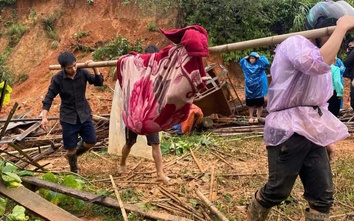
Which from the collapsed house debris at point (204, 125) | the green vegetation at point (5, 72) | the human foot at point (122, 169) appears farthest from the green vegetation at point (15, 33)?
the human foot at point (122, 169)

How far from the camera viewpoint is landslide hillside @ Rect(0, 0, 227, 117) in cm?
1368

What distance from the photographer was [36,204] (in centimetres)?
342

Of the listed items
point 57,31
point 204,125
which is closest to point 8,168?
point 204,125

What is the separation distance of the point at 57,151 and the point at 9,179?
10.9ft

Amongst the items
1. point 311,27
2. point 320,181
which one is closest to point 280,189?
point 320,181

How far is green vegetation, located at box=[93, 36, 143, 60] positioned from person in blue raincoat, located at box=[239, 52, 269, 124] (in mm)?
5584

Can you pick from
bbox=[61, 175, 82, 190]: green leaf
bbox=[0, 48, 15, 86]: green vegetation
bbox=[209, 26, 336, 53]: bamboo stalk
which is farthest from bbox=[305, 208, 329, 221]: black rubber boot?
bbox=[0, 48, 15, 86]: green vegetation

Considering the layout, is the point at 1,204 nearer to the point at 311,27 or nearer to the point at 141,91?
the point at 141,91

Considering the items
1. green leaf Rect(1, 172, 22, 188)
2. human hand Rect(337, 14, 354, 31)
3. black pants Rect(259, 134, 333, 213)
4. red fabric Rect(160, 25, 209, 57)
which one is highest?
human hand Rect(337, 14, 354, 31)

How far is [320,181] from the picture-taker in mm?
2732

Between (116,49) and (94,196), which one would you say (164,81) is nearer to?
(94,196)

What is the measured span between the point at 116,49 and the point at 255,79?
619 cm

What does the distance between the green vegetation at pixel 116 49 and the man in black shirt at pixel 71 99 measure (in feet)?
25.6

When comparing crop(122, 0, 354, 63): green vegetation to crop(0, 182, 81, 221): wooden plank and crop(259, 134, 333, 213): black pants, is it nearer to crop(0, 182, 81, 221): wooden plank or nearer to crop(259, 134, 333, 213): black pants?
crop(0, 182, 81, 221): wooden plank
